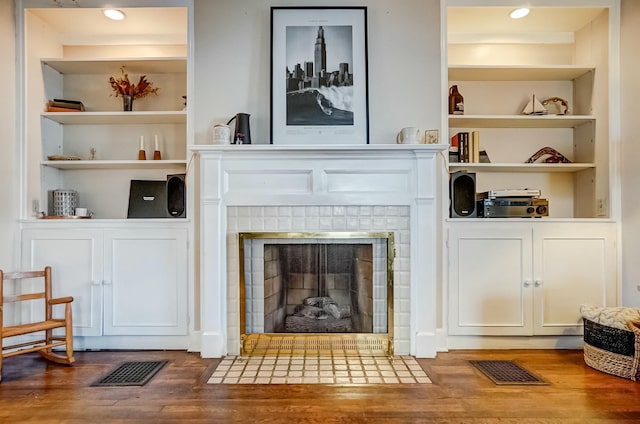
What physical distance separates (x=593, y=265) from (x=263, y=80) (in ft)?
Result: 9.50

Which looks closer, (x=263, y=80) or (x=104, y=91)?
(x=263, y=80)

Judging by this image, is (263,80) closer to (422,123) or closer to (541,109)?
(422,123)

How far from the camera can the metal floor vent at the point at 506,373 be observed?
2.39 m

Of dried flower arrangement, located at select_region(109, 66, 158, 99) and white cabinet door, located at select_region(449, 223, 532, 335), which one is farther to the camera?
dried flower arrangement, located at select_region(109, 66, 158, 99)

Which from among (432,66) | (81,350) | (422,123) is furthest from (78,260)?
(432,66)

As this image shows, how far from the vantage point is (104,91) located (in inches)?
134

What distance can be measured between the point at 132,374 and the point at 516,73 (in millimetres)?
3626

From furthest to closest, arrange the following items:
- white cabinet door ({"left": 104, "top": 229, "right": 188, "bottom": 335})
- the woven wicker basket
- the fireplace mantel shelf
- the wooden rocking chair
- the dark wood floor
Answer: white cabinet door ({"left": 104, "top": 229, "right": 188, "bottom": 335}) → the fireplace mantel shelf → the wooden rocking chair → the woven wicker basket → the dark wood floor

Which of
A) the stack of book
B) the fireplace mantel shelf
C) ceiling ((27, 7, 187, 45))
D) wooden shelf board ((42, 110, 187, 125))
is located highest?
ceiling ((27, 7, 187, 45))

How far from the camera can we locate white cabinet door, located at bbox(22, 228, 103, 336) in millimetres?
2969

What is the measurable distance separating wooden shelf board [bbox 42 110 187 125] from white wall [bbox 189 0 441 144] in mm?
276

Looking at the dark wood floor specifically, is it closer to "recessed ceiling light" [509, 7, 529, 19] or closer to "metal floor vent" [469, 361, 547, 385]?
"metal floor vent" [469, 361, 547, 385]

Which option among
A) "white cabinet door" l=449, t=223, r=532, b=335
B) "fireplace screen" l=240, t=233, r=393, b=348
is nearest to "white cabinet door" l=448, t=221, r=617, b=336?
"white cabinet door" l=449, t=223, r=532, b=335

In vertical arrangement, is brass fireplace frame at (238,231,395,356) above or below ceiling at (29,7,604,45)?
below
